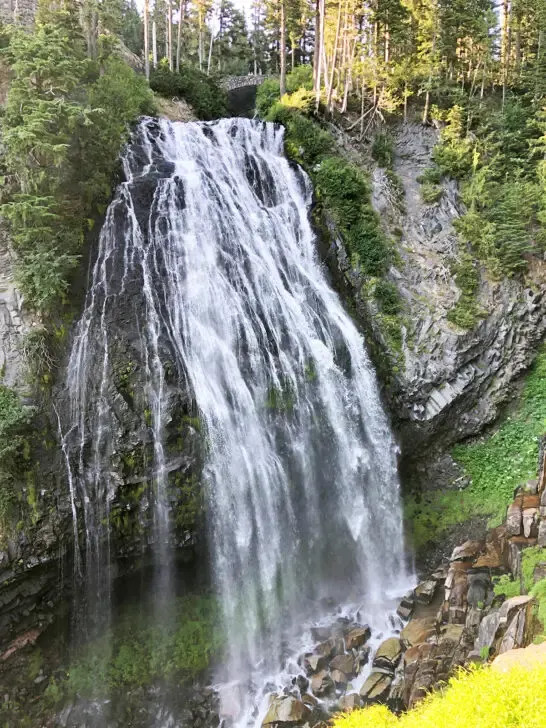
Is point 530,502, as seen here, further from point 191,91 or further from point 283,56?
point 191,91

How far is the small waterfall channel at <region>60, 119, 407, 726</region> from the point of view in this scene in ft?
38.4

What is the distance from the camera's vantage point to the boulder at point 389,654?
11195mm

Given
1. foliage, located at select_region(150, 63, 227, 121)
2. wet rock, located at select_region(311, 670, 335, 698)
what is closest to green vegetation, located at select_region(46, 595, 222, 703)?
wet rock, located at select_region(311, 670, 335, 698)

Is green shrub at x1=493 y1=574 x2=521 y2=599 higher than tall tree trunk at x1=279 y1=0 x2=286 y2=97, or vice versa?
tall tree trunk at x1=279 y1=0 x2=286 y2=97

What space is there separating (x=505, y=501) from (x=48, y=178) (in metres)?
15.6

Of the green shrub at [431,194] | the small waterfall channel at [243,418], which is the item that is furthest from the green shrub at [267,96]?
the small waterfall channel at [243,418]

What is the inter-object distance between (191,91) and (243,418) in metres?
21.6

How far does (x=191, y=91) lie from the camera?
A: 26.6 meters

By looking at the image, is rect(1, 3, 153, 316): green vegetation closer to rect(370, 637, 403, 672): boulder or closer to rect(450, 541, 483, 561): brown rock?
rect(370, 637, 403, 672): boulder

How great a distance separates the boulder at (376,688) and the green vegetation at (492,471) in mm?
4396

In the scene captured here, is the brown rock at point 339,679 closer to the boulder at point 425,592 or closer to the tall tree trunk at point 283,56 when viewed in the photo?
the boulder at point 425,592

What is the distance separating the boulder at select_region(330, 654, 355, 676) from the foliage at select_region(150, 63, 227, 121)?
2528cm

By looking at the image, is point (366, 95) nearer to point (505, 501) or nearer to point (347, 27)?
point (347, 27)

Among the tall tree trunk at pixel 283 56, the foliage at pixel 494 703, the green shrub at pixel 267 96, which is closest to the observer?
the foliage at pixel 494 703
